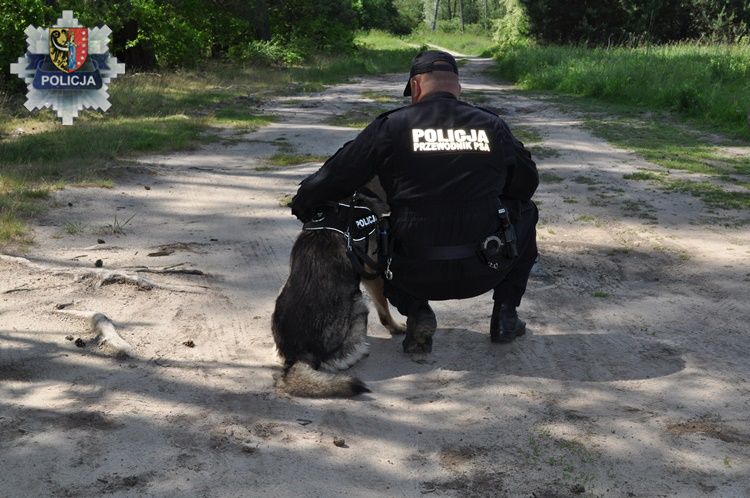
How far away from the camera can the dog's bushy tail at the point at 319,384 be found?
4.21 metres

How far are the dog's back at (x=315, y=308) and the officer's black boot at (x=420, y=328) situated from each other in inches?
14.8

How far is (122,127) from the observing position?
1331cm

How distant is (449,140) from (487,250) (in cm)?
62

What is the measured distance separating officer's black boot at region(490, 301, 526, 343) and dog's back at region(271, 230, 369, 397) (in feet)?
3.02

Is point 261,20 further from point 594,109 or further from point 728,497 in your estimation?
point 728,497

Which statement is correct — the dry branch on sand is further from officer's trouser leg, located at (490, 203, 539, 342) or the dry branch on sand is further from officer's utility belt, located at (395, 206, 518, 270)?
officer's trouser leg, located at (490, 203, 539, 342)

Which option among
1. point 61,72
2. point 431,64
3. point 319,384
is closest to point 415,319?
point 319,384

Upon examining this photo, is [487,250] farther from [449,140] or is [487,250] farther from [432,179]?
[449,140]

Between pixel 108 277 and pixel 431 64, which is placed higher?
pixel 431 64

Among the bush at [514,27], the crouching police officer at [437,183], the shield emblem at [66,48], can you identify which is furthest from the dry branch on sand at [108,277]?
the bush at [514,27]

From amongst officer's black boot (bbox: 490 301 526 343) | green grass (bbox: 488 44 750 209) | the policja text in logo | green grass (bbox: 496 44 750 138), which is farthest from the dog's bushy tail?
the policja text in logo

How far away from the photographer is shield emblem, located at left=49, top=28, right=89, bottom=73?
1745cm

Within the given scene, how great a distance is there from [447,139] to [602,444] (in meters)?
1.71

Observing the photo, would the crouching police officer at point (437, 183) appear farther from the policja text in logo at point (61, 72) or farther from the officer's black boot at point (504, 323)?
the policja text in logo at point (61, 72)
